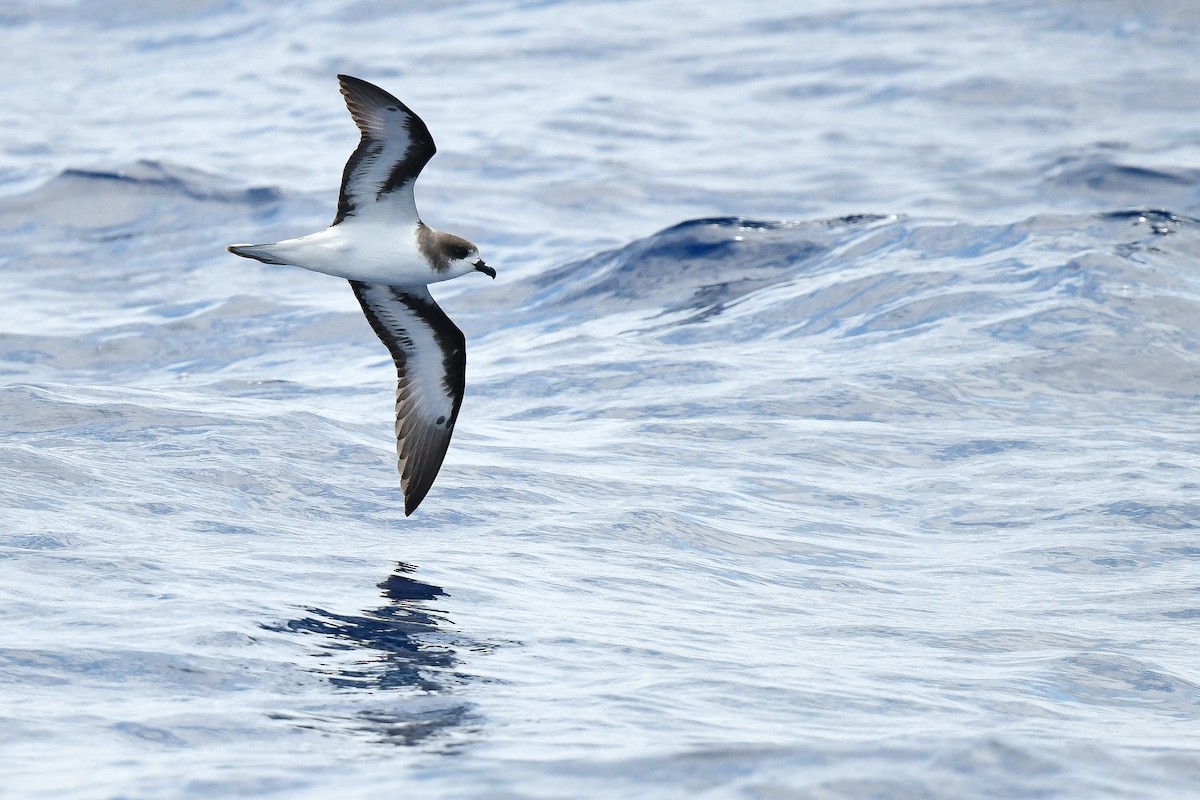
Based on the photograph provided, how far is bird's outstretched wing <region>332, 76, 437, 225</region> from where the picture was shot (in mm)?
10242

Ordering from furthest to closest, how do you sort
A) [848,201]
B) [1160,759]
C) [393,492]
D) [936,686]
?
[848,201], [393,492], [936,686], [1160,759]

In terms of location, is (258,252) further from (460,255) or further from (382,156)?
(460,255)

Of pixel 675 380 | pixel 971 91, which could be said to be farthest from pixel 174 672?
pixel 971 91

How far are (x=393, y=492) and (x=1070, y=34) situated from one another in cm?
2418

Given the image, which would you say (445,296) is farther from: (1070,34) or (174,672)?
(1070,34)

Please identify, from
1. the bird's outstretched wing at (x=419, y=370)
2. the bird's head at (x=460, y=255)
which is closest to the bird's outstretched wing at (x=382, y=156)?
the bird's head at (x=460, y=255)

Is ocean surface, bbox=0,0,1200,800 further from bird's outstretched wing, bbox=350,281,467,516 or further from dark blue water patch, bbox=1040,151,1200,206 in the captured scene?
bird's outstretched wing, bbox=350,281,467,516

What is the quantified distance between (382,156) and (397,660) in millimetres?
3797

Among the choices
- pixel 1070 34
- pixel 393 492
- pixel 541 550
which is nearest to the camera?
pixel 541 550

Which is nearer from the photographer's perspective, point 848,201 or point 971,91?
point 848,201

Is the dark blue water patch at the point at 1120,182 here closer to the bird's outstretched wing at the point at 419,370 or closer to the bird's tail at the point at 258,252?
the bird's outstretched wing at the point at 419,370

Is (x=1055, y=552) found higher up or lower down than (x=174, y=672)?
lower down

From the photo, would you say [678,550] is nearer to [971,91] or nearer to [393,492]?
[393,492]

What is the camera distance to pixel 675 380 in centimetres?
1611
